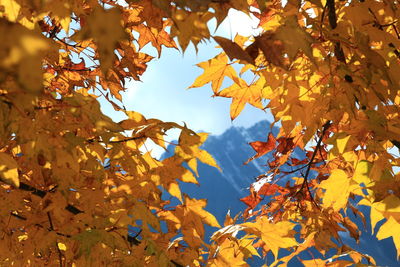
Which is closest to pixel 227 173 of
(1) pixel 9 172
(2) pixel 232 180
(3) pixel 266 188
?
(2) pixel 232 180

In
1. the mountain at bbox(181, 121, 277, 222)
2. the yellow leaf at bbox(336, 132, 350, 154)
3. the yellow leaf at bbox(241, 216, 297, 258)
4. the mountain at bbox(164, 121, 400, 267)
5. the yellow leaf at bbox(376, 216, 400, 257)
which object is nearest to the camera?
the yellow leaf at bbox(376, 216, 400, 257)

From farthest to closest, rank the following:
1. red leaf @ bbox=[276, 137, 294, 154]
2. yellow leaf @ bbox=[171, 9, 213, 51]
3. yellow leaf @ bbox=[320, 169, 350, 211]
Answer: red leaf @ bbox=[276, 137, 294, 154], yellow leaf @ bbox=[320, 169, 350, 211], yellow leaf @ bbox=[171, 9, 213, 51]

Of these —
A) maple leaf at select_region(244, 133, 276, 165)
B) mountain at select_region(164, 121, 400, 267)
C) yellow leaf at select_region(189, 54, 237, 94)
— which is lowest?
maple leaf at select_region(244, 133, 276, 165)

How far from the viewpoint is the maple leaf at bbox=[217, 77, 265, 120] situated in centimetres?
165

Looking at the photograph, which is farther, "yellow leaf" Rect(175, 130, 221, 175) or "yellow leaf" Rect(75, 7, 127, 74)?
"yellow leaf" Rect(175, 130, 221, 175)

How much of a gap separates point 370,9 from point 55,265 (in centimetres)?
163

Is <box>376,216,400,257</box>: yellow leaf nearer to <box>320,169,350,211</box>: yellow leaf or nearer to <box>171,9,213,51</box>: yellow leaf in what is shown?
<box>320,169,350,211</box>: yellow leaf

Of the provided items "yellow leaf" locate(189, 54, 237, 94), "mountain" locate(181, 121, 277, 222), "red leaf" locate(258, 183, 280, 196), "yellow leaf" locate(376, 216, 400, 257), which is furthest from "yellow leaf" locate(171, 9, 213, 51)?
"mountain" locate(181, 121, 277, 222)

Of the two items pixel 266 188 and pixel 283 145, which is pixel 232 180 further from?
pixel 283 145

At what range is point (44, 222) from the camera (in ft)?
5.13

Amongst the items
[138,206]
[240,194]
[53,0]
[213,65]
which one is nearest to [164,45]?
[213,65]

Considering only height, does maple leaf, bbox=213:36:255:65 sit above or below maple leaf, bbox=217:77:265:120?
below

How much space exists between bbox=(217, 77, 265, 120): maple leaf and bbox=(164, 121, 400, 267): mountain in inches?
2506

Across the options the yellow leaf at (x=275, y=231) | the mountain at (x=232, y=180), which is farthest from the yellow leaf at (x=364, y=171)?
the mountain at (x=232, y=180)
